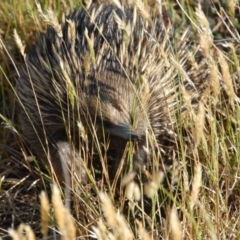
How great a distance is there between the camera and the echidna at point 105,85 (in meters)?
2.42

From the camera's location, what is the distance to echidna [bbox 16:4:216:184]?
2422mm

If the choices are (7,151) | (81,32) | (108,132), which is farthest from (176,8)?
(108,132)

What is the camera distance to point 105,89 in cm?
246

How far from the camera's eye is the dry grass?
1.62 meters

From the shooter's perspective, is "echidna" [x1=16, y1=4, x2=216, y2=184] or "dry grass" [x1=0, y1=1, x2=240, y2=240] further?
"echidna" [x1=16, y1=4, x2=216, y2=184]

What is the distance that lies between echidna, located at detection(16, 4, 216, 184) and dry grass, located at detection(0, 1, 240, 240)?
0.29ft

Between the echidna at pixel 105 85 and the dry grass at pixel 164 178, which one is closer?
the dry grass at pixel 164 178

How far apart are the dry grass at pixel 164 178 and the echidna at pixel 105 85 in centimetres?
9

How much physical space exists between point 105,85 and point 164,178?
1.39 ft

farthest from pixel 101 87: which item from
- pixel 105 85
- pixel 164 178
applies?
pixel 164 178

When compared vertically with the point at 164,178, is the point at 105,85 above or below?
above

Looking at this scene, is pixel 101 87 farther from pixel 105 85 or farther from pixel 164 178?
pixel 164 178

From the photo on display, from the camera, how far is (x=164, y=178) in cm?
261

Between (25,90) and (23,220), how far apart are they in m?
0.53
